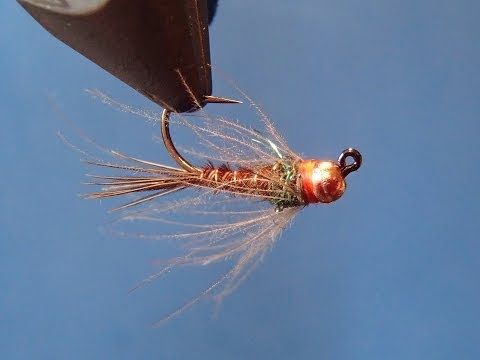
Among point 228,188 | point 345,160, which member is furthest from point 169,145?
point 345,160

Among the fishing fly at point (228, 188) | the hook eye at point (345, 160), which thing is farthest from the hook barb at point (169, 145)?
the hook eye at point (345, 160)

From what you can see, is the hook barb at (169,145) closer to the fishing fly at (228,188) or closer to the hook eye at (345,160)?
the fishing fly at (228,188)

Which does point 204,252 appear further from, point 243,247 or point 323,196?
point 323,196

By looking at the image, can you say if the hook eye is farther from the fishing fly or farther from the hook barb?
the hook barb

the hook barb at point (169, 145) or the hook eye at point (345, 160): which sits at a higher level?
the hook barb at point (169, 145)

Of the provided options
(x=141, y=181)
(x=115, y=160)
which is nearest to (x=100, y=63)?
(x=141, y=181)

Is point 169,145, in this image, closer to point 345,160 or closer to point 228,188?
point 228,188

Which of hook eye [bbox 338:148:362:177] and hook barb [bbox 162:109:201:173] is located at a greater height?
hook barb [bbox 162:109:201:173]

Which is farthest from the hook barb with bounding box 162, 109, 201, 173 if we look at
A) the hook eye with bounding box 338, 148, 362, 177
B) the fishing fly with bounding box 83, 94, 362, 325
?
the hook eye with bounding box 338, 148, 362, 177
